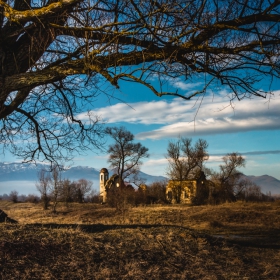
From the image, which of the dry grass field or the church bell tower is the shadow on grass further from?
the church bell tower

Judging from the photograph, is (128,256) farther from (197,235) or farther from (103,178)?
(103,178)

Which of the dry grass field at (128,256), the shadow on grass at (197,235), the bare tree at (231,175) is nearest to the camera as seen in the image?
the dry grass field at (128,256)

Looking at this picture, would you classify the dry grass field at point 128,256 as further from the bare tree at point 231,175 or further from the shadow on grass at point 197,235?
the bare tree at point 231,175

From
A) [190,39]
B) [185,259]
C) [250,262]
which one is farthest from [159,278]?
[190,39]

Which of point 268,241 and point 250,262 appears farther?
point 268,241

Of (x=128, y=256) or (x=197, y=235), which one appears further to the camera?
(x=197, y=235)

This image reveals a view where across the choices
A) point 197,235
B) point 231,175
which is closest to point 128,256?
point 197,235

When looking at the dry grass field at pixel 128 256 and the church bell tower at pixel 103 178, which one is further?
the church bell tower at pixel 103 178

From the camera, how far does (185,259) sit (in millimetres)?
6109

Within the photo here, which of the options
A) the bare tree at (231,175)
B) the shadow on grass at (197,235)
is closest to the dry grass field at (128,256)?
the shadow on grass at (197,235)

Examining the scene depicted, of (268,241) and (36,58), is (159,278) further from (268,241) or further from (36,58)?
(268,241)

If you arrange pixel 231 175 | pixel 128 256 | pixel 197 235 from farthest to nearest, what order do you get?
1. pixel 231 175
2. pixel 197 235
3. pixel 128 256

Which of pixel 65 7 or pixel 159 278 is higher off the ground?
pixel 65 7

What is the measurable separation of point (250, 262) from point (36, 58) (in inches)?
235
